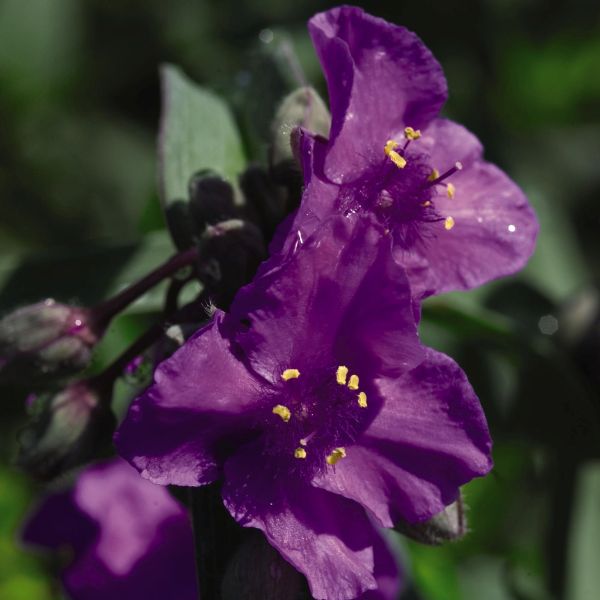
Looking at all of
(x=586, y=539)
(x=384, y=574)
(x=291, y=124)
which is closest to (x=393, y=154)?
(x=291, y=124)

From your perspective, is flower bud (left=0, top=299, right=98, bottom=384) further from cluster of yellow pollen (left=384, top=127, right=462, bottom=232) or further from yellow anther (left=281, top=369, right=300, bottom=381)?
cluster of yellow pollen (left=384, top=127, right=462, bottom=232)

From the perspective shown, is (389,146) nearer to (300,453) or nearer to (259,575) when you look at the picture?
(300,453)

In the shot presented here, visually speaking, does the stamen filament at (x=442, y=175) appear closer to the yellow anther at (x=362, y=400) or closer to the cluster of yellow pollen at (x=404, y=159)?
→ the cluster of yellow pollen at (x=404, y=159)

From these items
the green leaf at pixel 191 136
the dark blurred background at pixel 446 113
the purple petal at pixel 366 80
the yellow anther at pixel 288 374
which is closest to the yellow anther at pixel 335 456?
the yellow anther at pixel 288 374

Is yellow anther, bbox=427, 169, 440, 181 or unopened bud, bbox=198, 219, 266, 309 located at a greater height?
yellow anther, bbox=427, 169, 440, 181

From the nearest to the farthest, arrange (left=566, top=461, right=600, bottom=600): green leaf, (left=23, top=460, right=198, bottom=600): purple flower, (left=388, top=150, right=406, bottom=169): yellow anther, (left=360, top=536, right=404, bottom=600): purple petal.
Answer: (left=388, top=150, right=406, bottom=169): yellow anther
(left=360, top=536, right=404, bottom=600): purple petal
(left=23, top=460, right=198, bottom=600): purple flower
(left=566, top=461, right=600, bottom=600): green leaf

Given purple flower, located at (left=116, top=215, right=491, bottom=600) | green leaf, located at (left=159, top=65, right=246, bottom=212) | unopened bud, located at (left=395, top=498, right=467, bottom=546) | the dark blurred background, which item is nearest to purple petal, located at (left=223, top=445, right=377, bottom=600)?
purple flower, located at (left=116, top=215, right=491, bottom=600)

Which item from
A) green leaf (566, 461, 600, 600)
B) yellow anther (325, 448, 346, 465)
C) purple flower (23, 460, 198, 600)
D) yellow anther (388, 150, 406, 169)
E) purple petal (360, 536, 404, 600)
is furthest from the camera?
green leaf (566, 461, 600, 600)
